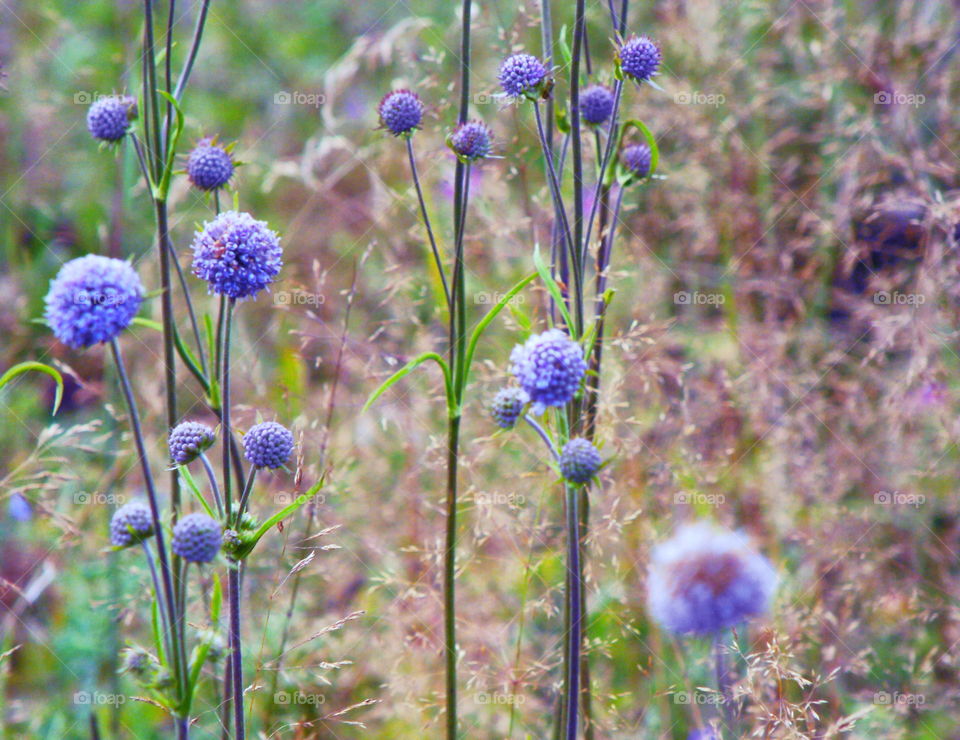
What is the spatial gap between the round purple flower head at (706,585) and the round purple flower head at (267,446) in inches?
39.4

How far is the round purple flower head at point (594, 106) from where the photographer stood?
2.00m

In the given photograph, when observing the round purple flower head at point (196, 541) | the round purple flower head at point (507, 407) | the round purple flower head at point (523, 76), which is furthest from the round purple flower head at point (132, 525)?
the round purple flower head at point (523, 76)

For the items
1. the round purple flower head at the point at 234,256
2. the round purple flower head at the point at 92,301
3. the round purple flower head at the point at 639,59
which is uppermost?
the round purple flower head at the point at 639,59

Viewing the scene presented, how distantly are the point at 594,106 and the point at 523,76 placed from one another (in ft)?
1.07

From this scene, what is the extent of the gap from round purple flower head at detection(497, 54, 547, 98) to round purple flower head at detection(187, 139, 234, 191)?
28.0 inches

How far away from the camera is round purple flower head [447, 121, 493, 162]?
178 cm

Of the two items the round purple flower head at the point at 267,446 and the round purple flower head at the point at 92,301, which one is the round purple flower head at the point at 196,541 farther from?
the round purple flower head at the point at 92,301

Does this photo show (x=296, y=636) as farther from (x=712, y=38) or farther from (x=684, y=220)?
(x=712, y=38)

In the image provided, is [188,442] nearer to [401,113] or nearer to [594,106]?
[401,113]

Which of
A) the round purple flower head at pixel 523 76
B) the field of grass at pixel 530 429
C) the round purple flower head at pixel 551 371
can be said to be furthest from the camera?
the field of grass at pixel 530 429

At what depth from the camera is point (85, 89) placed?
437cm

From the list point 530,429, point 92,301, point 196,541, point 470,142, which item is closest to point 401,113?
point 470,142

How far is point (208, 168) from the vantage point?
6.28 feet

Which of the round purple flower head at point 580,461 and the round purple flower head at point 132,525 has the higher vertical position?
the round purple flower head at point 580,461
